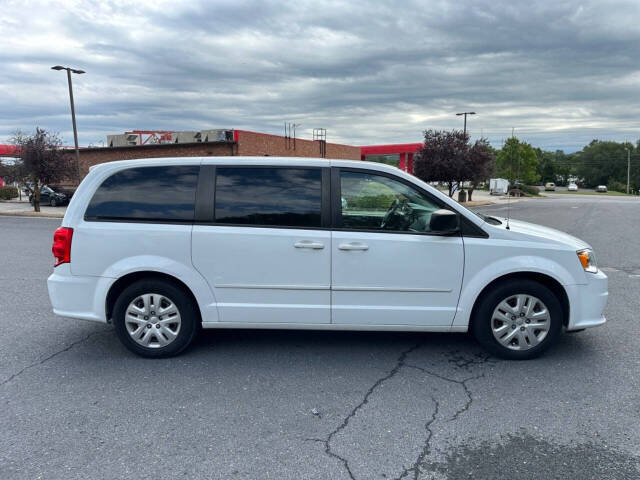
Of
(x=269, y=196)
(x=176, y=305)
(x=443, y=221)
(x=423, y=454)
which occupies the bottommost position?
(x=423, y=454)

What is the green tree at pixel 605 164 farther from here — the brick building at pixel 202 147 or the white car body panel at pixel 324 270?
the white car body panel at pixel 324 270

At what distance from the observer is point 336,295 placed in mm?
4156

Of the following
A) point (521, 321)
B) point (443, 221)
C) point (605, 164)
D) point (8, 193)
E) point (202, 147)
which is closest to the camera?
point (443, 221)

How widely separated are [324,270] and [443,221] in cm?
110

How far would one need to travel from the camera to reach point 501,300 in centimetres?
415

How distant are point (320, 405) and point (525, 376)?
Result: 5.85 feet

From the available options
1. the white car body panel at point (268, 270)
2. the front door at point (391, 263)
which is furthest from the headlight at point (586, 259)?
the white car body panel at point (268, 270)

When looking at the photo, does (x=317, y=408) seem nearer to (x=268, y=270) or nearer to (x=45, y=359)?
(x=268, y=270)

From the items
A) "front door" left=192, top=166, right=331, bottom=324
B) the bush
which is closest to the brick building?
the bush

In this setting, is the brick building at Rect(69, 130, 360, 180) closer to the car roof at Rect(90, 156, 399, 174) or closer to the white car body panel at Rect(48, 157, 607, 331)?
the car roof at Rect(90, 156, 399, 174)

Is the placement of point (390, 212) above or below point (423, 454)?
above

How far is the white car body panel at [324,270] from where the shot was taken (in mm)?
4090

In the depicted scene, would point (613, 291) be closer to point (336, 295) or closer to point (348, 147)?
point (336, 295)

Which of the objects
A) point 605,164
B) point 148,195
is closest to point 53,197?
point 148,195
